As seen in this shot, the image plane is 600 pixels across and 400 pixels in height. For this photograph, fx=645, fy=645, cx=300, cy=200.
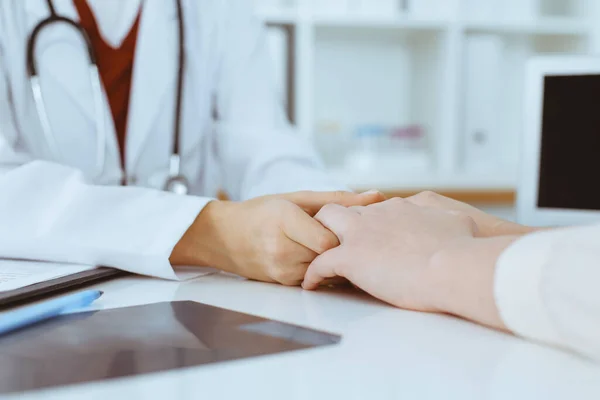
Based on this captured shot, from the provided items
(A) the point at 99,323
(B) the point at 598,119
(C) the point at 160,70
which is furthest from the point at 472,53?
(A) the point at 99,323

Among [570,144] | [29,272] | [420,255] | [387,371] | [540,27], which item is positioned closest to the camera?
[387,371]

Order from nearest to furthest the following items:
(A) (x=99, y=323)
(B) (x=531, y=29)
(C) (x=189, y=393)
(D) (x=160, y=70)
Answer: (C) (x=189, y=393)
(A) (x=99, y=323)
(D) (x=160, y=70)
(B) (x=531, y=29)

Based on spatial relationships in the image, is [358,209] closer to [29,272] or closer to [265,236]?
[265,236]

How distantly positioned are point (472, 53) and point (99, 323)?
1999 mm

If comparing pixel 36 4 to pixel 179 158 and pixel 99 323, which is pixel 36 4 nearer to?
pixel 179 158

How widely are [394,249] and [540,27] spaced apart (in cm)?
204

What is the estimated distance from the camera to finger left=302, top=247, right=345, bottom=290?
0.56m

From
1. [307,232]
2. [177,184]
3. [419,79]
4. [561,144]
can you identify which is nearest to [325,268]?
[307,232]

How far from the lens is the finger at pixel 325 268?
1.83 feet

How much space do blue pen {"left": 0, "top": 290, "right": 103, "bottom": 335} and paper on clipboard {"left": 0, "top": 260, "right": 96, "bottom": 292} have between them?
0.07m

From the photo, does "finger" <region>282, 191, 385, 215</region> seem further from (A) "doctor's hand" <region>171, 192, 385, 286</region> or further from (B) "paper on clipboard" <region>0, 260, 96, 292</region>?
(B) "paper on clipboard" <region>0, 260, 96, 292</region>

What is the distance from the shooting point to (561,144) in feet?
3.88

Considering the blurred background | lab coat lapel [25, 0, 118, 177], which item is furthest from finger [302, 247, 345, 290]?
the blurred background

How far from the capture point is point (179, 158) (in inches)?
45.1
